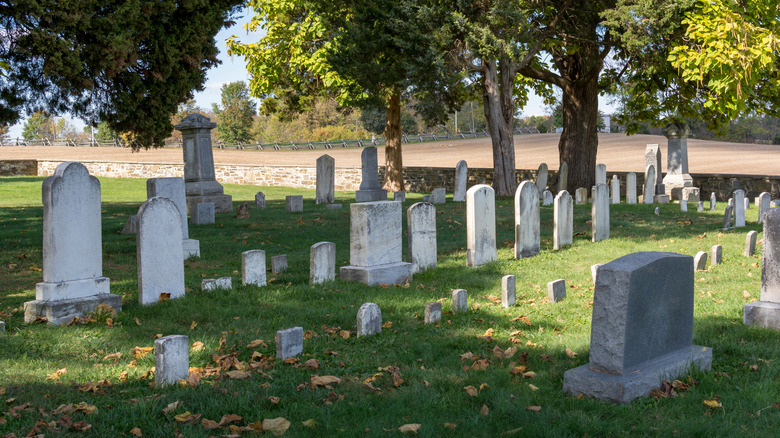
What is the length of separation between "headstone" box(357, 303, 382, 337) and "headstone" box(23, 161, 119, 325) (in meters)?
2.76

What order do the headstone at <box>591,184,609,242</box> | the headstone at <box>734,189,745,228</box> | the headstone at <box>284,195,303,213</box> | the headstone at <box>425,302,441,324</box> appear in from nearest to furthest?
the headstone at <box>425,302,441,324</box> → the headstone at <box>591,184,609,242</box> → the headstone at <box>734,189,745,228</box> → the headstone at <box>284,195,303,213</box>

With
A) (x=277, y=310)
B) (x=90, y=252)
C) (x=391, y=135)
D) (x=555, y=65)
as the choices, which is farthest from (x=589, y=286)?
(x=391, y=135)

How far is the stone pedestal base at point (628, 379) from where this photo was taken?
4.29 meters

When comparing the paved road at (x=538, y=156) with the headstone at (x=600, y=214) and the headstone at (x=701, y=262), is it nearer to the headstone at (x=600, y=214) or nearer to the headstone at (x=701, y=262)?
the headstone at (x=600, y=214)

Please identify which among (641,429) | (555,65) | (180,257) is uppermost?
(555,65)

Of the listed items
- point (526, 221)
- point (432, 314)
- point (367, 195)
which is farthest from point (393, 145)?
point (432, 314)

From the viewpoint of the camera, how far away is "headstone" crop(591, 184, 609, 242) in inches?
466

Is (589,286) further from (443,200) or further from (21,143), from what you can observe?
(21,143)

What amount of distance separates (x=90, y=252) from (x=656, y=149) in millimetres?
18502

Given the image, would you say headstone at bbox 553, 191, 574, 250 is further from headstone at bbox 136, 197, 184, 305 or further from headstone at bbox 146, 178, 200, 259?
headstone at bbox 136, 197, 184, 305

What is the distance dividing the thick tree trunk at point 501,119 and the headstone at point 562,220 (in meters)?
8.57

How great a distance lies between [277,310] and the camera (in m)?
6.77

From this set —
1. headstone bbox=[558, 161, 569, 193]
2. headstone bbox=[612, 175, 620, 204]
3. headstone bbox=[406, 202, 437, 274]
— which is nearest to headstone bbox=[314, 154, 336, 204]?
headstone bbox=[558, 161, 569, 193]

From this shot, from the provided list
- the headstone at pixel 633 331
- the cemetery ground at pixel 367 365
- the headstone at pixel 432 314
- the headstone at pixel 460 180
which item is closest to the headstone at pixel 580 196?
the headstone at pixel 460 180
